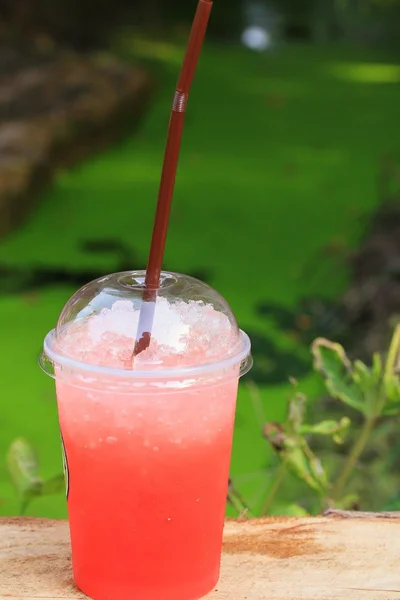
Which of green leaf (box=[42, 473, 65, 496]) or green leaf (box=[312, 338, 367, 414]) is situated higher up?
green leaf (box=[312, 338, 367, 414])

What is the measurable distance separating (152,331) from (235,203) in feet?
11.9

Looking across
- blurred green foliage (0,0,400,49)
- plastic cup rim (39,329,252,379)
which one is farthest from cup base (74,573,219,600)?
blurred green foliage (0,0,400,49)

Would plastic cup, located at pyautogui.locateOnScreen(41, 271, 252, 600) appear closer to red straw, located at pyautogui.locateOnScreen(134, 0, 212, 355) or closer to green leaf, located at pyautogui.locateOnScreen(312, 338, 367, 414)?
red straw, located at pyautogui.locateOnScreen(134, 0, 212, 355)

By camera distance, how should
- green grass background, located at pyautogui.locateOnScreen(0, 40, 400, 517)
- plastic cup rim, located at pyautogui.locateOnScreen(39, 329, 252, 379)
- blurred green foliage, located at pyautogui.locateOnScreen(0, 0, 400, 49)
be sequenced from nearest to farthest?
plastic cup rim, located at pyautogui.locateOnScreen(39, 329, 252, 379) < green grass background, located at pyautogui.locateOnScreen(0, 40, 400, 517) < blurred green foliage, located at pyautogui.locateOnScreen(0, 0, 400, 49)

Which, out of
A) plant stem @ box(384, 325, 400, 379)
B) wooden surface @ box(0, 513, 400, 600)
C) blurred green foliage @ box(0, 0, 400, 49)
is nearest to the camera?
wooden surface @ box(0, 513, 400, 600)

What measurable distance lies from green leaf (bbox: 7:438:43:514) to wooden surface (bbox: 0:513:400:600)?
3.8 inches

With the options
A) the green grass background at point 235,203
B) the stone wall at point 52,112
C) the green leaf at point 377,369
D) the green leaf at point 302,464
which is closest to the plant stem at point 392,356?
the green leaf at point 377,369

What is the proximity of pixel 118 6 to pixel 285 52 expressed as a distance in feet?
5.39

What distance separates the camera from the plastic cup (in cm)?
86

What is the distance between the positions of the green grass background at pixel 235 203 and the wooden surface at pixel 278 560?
0.98 m

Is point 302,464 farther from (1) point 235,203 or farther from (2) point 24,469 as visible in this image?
(1) point 235,203

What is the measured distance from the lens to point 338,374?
3.92ft

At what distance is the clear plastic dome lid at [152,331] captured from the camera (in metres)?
0.86

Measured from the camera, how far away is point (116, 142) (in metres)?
5.50
